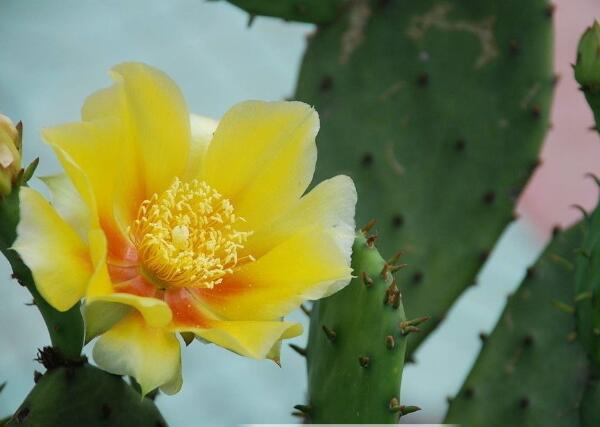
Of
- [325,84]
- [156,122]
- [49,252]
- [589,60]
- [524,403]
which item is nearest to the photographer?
[49,252]

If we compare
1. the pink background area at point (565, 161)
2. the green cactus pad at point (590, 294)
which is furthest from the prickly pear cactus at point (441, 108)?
the pink background area at point (565, 161)

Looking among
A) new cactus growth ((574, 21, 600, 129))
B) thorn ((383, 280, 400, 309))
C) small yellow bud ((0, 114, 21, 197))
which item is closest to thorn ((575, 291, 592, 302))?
new cactus growth ((574, 21, 600, 129))

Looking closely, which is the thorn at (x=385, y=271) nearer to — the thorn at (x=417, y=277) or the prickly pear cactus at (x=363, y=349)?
the prickly pear cactus at (x=363, y=349)

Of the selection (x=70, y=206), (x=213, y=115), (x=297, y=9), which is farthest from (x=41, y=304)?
(x=213, y=115)

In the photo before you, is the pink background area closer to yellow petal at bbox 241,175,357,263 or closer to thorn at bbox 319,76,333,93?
thorn at bbox 319,76,333,93

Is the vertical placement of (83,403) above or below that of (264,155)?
below

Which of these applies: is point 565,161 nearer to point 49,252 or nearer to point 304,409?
point 304,409

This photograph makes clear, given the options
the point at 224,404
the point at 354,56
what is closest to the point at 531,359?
the point at 354,56

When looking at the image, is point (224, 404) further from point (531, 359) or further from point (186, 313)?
point (186, 313)
